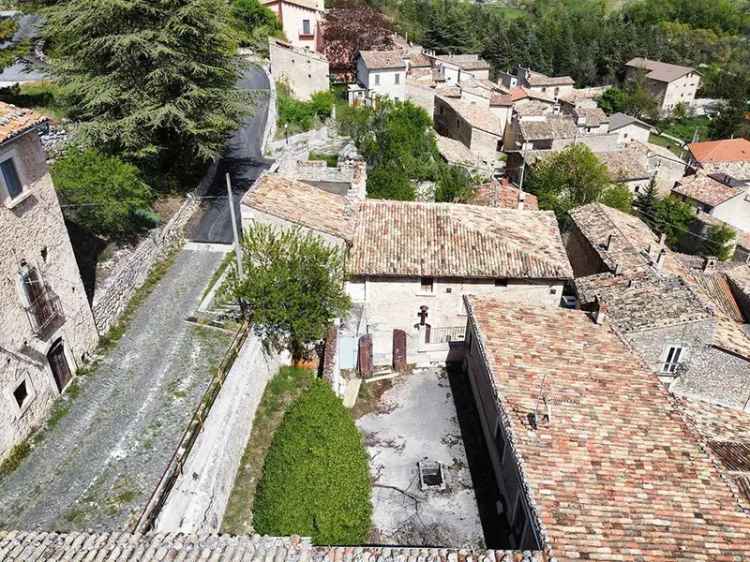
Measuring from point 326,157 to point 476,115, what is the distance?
2685cm

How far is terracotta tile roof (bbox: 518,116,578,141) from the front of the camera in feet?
191

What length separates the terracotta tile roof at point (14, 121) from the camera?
14390mm

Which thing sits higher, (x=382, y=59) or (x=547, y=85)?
(x=382, y=59)

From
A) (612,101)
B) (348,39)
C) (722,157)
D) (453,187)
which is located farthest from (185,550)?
(612,101)

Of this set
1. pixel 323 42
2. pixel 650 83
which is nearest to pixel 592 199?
pixel 323 42

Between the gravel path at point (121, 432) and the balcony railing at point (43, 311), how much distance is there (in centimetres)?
243

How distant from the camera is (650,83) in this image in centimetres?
9812

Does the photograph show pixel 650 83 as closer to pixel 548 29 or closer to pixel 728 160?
pixel 548 29

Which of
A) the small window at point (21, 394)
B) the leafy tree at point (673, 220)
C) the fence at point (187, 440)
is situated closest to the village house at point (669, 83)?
the leafy tree at point (673, 220)

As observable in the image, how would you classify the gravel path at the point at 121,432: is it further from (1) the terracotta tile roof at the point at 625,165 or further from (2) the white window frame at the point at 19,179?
(1) the terracotta tile roof at the point at 625,165

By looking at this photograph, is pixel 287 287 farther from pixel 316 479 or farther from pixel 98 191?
pixel 98 191

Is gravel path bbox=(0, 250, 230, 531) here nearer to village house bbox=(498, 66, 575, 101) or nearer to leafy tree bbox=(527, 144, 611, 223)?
leafy tree bbox=(527, 144, 611, 223)

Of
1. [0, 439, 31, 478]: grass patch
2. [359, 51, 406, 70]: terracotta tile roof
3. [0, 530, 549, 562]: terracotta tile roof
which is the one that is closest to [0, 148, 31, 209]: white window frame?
[0, 439, 31, 478]: grass patch

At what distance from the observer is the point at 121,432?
16.2 metres
